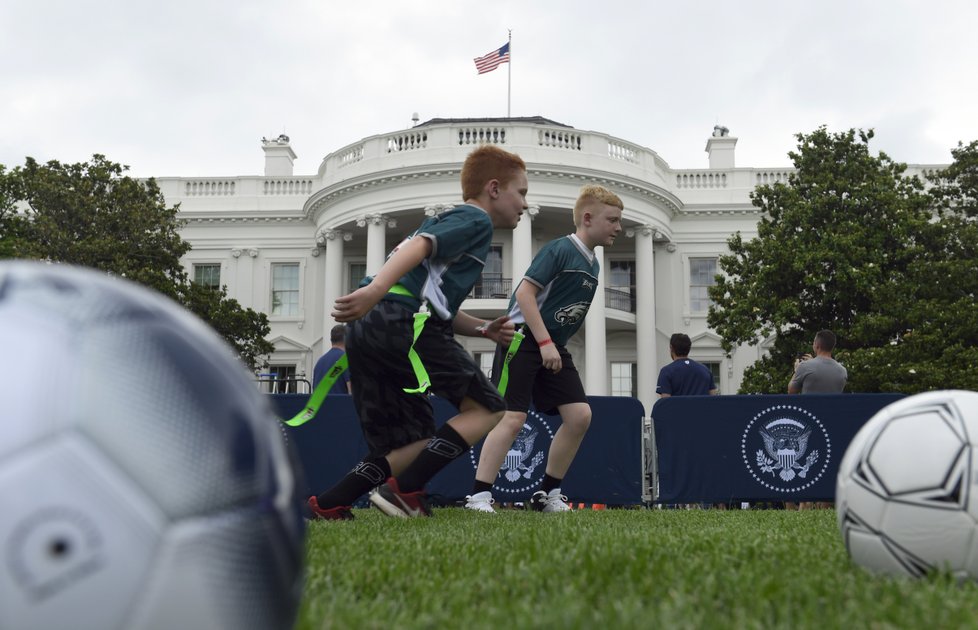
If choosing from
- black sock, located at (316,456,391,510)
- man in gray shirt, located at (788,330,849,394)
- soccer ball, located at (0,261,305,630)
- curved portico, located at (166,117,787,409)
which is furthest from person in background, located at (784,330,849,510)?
curved portico, located at (166,117,787,409)

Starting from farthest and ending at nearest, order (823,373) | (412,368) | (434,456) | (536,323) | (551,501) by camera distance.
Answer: (823,373), (551,501), (536,323), (434,456), (412,368)

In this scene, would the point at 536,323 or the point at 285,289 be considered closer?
the point at 536,323

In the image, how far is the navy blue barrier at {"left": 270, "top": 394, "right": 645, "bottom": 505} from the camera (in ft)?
29.2

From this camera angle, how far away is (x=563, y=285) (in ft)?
21.0

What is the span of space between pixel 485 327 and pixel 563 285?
1.31 m

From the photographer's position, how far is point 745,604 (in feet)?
6.86

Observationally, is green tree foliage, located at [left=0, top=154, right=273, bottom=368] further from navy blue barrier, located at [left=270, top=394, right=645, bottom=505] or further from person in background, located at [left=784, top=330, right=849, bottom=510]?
person in background, located at [left=784, top=330, right=849, bottom=510]

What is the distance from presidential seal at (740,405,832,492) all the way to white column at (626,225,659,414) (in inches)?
876

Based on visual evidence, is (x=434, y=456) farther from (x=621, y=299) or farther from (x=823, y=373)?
(x=621, y=299)

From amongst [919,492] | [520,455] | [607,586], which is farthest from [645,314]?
[607,586]

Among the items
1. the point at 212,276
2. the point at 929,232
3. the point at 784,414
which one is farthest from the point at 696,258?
the point at 784,414

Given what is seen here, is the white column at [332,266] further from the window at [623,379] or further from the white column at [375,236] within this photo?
the window at [623,379]

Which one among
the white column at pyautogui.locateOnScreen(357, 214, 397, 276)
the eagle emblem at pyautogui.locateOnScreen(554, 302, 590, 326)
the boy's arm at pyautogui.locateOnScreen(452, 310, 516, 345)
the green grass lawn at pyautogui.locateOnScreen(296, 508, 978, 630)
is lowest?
the green grass lawn at pyautogui.locateOnScreen(296, 508, 978, 630)

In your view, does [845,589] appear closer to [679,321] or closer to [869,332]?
[869,332]
